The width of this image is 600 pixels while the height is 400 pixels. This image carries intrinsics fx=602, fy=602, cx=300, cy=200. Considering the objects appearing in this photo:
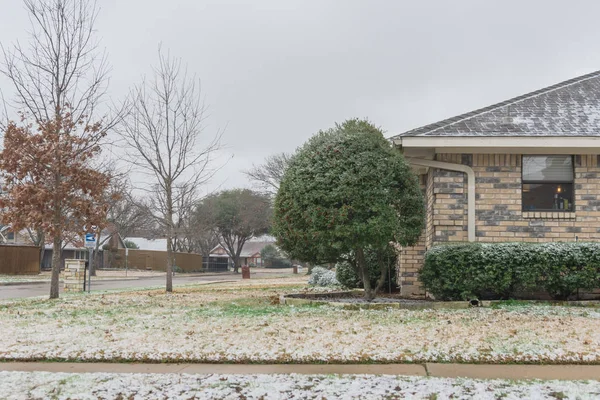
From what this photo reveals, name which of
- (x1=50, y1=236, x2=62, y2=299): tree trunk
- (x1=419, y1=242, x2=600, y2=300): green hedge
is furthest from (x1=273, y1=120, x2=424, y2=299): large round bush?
(x1=50, y1=236, x2=62, y2=299): tree trunk

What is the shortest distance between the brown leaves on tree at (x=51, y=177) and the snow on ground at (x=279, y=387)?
883cm

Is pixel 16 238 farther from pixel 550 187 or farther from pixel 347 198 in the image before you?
pixel 550 187

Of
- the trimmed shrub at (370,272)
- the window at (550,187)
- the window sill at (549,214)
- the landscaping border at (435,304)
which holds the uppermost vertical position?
the window at (550,187)

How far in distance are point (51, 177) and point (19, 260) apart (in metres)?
26.3

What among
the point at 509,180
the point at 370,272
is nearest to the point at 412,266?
the point at 370,272

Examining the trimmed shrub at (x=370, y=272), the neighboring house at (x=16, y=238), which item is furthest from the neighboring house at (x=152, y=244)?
the trimmed shrub at (x=370, y=272)

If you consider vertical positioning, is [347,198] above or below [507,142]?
below

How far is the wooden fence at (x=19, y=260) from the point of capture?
3675 cm

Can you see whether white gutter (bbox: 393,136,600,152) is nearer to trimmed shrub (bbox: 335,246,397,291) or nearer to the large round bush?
the large round bush

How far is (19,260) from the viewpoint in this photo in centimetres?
3759

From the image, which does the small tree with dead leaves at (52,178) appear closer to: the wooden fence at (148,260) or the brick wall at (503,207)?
the brick wall at (503,207)

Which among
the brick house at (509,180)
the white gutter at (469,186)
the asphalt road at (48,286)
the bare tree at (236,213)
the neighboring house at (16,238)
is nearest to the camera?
the brick house at (509,180)

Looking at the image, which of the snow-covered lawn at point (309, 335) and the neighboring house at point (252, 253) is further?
the neighboring house at point (252, 253)

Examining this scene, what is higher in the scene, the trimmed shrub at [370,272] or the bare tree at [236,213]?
the bare tree at [236,213]
